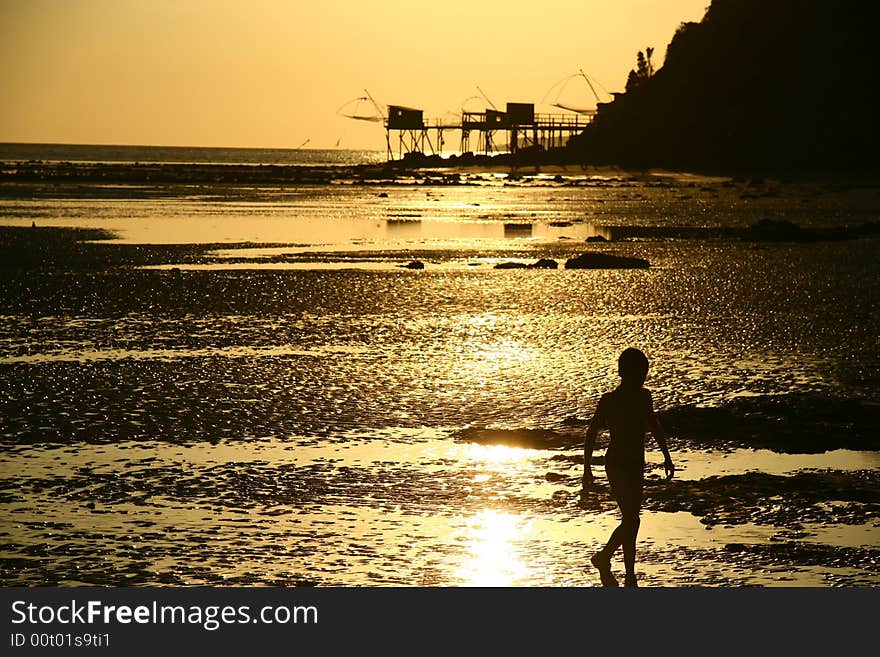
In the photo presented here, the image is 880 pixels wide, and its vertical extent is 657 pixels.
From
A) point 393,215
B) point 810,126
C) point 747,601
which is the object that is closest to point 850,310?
point 747,601

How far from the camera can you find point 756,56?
415 feet

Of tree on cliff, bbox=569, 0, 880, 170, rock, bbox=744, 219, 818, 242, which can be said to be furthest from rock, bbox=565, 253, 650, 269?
tree on cliff, bbox=569, 0, 880, 170

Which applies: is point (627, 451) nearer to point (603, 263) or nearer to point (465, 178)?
point (603, 263)

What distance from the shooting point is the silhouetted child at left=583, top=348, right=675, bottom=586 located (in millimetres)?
8469

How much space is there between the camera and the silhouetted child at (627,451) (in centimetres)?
847

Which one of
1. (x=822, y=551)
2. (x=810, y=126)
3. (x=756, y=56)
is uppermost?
(x=756, y=56)

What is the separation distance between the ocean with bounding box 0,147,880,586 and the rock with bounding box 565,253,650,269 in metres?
0.59

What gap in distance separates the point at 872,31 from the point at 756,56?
11.7m

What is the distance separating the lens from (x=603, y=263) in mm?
32906

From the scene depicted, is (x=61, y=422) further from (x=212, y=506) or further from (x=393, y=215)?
(x=393, y=215)

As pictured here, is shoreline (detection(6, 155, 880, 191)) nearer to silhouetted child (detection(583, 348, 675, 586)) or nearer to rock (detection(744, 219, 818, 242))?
rock (detection(744, 219, 818, 242))

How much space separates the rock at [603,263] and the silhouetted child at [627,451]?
24.3 meters

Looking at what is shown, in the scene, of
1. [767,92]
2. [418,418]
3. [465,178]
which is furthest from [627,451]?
[465,178]

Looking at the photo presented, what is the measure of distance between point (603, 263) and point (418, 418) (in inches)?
768
